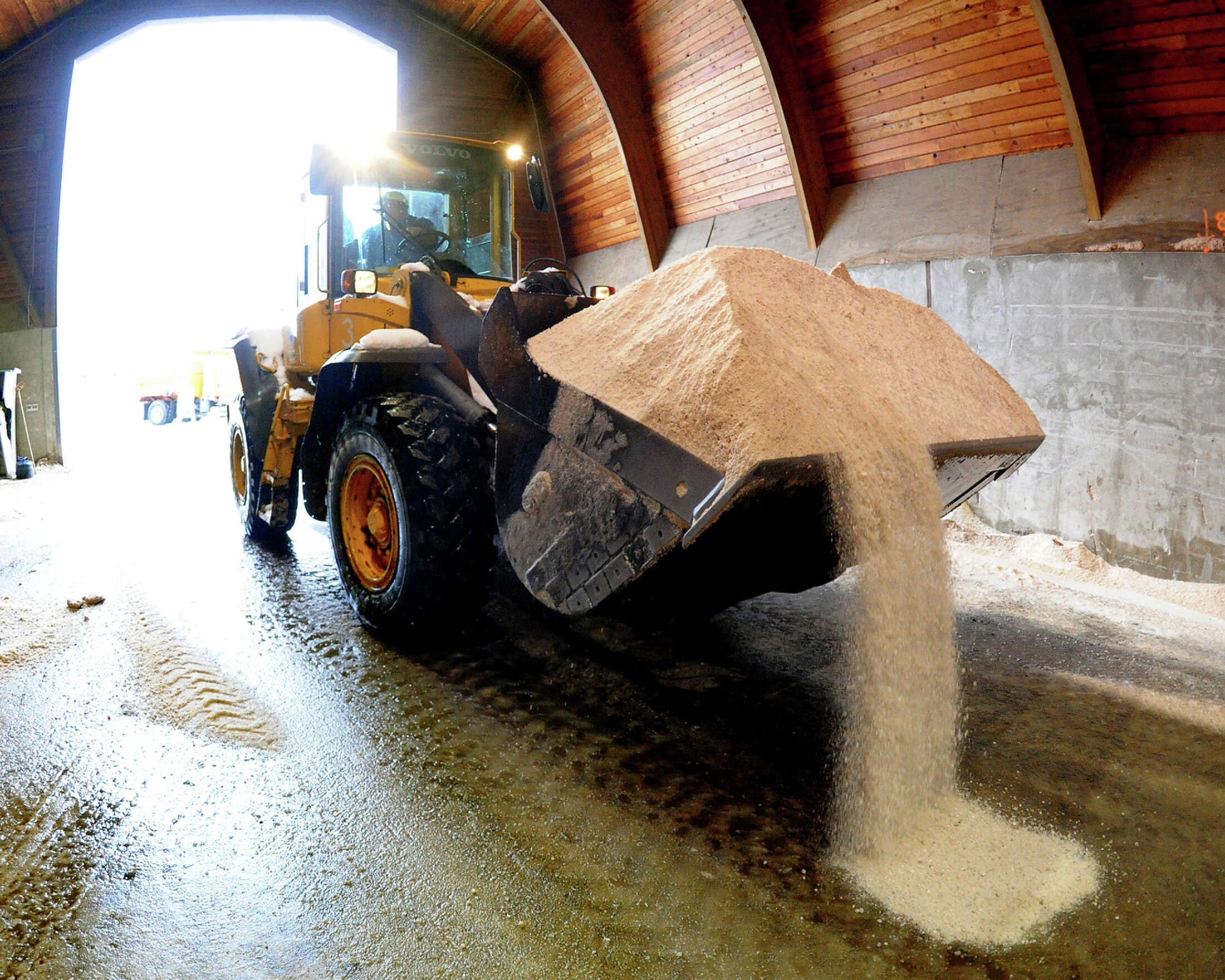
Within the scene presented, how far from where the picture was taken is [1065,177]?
19.3 feet

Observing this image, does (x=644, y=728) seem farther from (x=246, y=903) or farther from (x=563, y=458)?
(x=246, y=903)

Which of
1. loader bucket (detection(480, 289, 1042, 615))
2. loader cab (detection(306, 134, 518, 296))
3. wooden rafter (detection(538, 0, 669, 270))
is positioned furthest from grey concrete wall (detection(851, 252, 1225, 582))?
wooden rafter (detection(538, 0, 669, 270))

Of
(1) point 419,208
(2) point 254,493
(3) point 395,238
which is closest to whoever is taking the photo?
(3) point 395,238

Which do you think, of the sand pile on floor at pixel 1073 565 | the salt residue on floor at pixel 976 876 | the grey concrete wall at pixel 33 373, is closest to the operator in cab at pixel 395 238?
the salt residue on floor at pixel 976 876

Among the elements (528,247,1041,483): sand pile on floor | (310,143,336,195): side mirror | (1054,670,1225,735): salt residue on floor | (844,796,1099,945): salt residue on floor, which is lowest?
(1054,670,1225,735): salt residue on floor

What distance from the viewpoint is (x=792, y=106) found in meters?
7.70

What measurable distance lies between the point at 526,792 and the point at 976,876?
1.27 metres

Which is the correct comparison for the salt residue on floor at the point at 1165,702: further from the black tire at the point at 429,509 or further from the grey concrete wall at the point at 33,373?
the grey concrete wall at the point at 33,373

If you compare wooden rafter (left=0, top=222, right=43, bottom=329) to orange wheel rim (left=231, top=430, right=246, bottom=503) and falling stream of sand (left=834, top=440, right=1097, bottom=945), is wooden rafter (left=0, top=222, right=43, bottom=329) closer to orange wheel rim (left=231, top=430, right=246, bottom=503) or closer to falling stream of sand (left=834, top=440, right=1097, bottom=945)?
orange wheel rim (left=231, top=430, right=246, bottom=503)

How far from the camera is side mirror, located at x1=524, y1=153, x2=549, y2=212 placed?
4.83m

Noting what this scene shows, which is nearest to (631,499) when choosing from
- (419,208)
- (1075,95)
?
(419,208)

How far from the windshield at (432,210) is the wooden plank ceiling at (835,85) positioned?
160 inches

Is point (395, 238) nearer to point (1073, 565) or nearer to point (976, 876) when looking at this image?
point (976, 876)

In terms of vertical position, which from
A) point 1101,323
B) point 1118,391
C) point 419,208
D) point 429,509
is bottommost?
point 429,509
